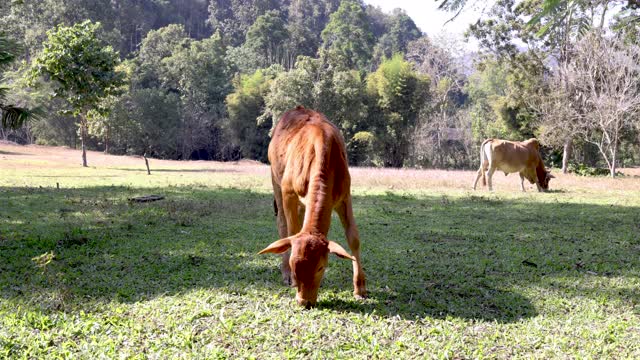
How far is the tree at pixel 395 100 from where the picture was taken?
42312mm

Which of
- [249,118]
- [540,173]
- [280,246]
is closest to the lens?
[280,246]

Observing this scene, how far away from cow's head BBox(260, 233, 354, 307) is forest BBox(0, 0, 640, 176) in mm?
5839

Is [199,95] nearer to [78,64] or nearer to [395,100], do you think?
[395,100]

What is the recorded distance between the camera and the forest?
28219 mm

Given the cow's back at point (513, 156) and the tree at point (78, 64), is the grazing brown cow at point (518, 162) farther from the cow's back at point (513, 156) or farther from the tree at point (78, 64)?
the tree at point (78, 64)

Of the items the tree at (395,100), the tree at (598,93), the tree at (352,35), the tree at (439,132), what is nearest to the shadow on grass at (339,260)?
→ the tree at (598,93)

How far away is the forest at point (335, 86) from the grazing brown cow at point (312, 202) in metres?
4.80

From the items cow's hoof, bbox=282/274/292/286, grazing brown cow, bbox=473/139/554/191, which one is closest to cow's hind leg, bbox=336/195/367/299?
cow's hoof, bbox=282/274/292/286

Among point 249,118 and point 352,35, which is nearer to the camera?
point 249,118

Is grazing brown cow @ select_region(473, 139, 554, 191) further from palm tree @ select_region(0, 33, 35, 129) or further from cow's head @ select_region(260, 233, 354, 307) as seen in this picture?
cow's head @ select_region(260, 233, 354, 307)

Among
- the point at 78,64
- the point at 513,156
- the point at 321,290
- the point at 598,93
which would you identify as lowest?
the point at 321,290

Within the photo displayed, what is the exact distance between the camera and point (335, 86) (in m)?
42.0

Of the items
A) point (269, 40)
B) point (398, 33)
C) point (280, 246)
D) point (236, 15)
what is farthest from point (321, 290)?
point (398, 33)

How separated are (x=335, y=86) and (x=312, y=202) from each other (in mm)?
37929
